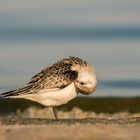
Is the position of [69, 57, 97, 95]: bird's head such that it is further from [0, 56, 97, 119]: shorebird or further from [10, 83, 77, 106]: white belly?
[10, 83, 77, 106]: white belly

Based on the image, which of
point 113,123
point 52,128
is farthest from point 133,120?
point 52,128

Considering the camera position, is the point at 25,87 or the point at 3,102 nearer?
the point at 25,87

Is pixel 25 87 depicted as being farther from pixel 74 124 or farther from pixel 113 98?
pixel 113 98

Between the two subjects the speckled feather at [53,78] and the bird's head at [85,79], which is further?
the bird's head at [85,79]

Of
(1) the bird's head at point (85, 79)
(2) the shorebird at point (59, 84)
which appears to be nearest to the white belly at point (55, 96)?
(2) the shorebird at point (59, 84)

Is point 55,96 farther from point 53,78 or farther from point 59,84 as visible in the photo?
point 53,78

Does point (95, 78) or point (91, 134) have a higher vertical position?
point (95, 78)

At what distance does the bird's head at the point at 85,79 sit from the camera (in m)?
14.5

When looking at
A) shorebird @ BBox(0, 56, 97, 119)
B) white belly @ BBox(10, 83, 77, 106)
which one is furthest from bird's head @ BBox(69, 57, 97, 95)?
white belly @ BBox(10, 83, 77, 106)

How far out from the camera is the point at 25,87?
47.9 ft

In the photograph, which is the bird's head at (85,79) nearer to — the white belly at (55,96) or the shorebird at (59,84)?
the shorebird at (59,84)

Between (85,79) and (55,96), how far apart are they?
66 cm

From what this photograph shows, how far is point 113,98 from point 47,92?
→ 18.0ft

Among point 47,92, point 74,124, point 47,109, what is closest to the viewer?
point 74,124
